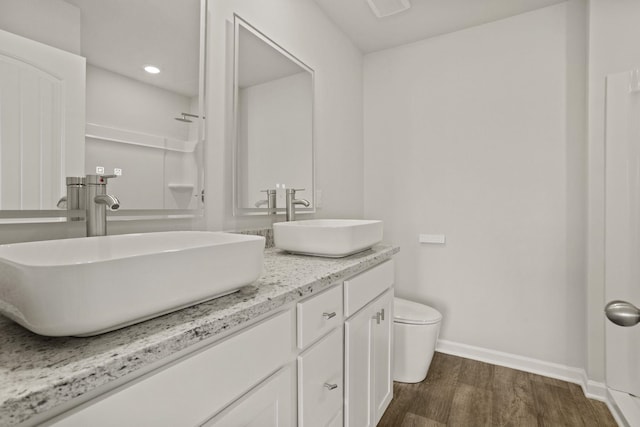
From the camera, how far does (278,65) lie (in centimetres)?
168

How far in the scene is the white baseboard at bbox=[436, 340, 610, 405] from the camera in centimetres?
177

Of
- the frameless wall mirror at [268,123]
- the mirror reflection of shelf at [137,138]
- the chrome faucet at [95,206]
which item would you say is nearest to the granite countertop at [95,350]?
the chrome faucet at [95,206]

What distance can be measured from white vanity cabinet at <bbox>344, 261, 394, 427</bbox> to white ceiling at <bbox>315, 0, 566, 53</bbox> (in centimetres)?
170

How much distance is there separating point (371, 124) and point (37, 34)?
7.19ft

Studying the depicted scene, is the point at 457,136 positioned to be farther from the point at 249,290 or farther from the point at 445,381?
the point at 249,290

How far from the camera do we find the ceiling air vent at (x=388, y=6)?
1.94 metres

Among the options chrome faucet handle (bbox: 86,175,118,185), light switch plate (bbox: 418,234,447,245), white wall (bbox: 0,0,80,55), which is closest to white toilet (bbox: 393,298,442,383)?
light switch plate (bbox: 418,234,447,245)

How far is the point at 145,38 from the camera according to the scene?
109 cm

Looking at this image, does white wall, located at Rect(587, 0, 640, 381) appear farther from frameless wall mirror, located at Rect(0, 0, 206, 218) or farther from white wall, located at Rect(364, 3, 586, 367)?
frameless wall mirror, located at Rect(0, 0, 206, 218)

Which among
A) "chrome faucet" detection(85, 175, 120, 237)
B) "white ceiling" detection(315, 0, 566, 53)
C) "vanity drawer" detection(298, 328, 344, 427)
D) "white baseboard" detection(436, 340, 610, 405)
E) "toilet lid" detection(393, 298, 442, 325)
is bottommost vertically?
"white baseboard" detection(436, 340, 610, 405)

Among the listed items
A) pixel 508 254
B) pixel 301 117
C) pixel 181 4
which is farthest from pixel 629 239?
pixel 181 4

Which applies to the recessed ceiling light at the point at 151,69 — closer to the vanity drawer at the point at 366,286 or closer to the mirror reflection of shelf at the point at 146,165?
the mirror reflection of shelf at the point at 146,165

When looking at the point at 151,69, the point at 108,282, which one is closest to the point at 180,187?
the point at 151,69

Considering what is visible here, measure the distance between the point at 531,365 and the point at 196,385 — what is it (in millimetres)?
2317
